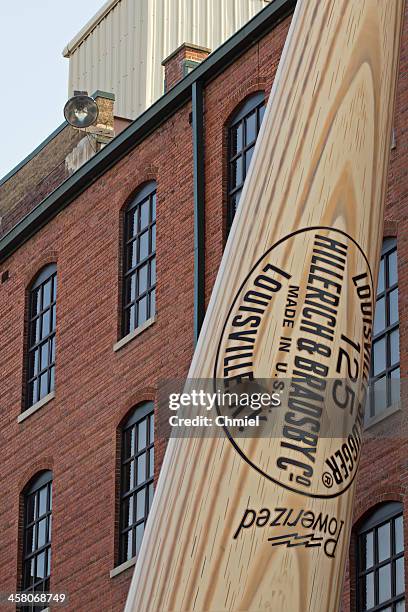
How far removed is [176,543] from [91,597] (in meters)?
18.1

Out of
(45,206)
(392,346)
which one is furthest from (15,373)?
(392,346)

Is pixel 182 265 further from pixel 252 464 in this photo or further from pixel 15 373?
pixel 252 464

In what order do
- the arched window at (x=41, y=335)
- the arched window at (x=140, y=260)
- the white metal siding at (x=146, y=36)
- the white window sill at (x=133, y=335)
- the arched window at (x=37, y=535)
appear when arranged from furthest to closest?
the white metal siding at (x=146, y=36) → the arched window at (x=41, y=335) → the arched window at (x=37, y=535) → the arched window at (x=140, y=260) → the white window sill at (x=133, y=335)

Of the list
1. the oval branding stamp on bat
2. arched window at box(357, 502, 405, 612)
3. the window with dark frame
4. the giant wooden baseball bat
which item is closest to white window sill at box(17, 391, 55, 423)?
the window with dark frame

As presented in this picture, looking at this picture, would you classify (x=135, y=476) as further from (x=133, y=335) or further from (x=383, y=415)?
(x=383, y=415)

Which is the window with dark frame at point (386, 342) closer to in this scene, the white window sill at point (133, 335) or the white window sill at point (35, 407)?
the white window sill at point (133, 335)

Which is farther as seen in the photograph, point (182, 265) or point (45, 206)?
point (45, 206)

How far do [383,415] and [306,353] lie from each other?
1263cm

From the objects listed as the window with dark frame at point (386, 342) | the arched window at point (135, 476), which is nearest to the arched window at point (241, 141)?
the arched window at point (135, 476)

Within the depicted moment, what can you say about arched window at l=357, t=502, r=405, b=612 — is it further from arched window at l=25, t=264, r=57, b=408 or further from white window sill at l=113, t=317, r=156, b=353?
arched window at l=25, t=264, r=57, b=408

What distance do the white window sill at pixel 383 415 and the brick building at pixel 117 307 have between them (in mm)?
1248

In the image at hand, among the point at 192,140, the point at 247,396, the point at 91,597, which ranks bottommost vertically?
the point at 247,396

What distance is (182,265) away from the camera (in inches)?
867

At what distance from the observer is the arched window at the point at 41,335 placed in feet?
83.1
